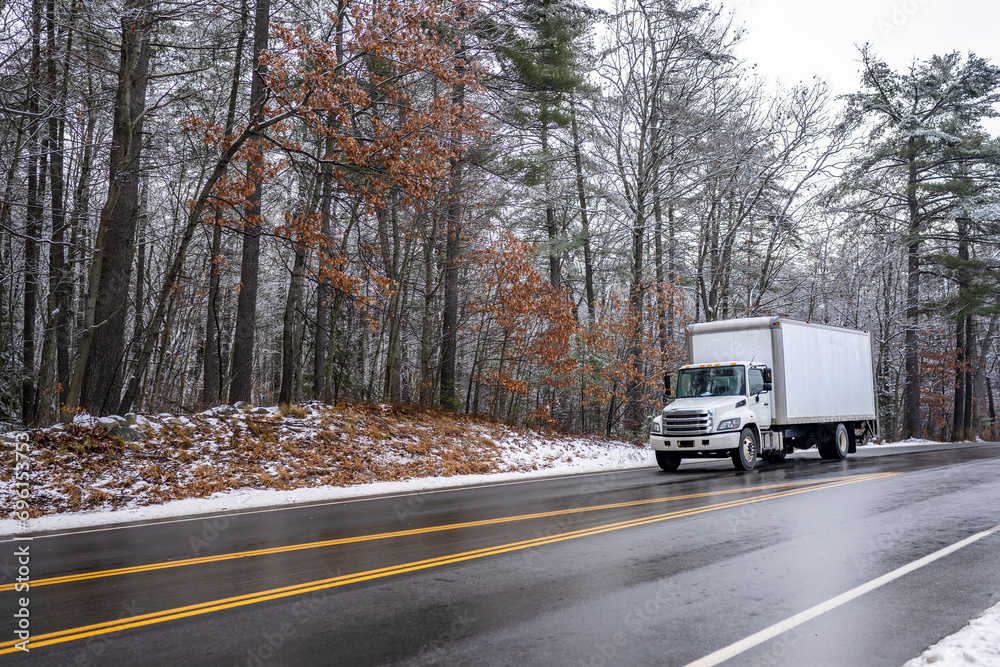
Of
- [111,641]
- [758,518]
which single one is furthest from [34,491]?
[758,518]

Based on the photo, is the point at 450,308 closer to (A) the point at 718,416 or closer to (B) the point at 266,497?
(A) the point at 718,416

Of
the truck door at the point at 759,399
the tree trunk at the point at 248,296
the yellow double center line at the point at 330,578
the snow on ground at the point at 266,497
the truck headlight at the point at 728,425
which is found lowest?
the snow on ground at the point at 266,497

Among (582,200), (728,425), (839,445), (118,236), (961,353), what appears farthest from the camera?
(961,353)

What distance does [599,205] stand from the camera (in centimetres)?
2861

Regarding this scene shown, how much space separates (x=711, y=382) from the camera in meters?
17.8

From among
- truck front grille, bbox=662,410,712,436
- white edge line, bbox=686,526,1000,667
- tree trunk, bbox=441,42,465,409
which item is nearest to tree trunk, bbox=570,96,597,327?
tree trunk, bbox=441,42,465,409

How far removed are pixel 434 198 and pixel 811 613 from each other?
49.4ft

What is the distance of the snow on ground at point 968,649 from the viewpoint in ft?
13.7

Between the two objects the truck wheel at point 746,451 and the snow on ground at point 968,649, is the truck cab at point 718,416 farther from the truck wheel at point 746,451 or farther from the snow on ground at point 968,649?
the snow on ground at point 968,649

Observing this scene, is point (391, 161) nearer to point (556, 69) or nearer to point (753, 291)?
point (556, 69)

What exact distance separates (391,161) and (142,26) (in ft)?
17.8

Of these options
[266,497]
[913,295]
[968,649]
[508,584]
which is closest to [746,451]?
[266,497]

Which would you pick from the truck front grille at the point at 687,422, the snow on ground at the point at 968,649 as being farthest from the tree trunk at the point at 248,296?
the snow on ground at the point at 968,649

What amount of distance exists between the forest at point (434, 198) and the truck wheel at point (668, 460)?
5.88 metres
